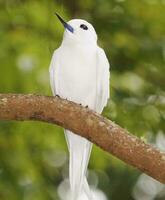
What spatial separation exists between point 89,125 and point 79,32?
33 centimetres

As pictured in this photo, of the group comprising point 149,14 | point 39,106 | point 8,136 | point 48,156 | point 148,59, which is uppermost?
point 39,106

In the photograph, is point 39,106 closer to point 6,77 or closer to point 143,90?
point 6,77

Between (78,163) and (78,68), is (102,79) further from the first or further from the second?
(78,163)

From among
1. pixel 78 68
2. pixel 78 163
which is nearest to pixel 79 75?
pixel 78 68

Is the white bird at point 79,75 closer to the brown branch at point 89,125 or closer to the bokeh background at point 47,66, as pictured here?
the brown branch at point 89,125

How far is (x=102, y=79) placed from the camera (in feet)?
8.59

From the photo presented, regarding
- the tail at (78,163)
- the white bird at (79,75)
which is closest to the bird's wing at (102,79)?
the white bird at (79,75)

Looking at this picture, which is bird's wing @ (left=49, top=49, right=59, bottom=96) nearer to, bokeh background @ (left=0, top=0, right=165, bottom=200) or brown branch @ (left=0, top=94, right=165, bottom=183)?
brown branch @ (left=0, top=94, right=165, bottom=183)

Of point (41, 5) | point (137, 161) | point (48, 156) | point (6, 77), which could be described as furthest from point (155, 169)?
point (48, 156)

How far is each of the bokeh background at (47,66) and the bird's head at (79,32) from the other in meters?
A: 0.96

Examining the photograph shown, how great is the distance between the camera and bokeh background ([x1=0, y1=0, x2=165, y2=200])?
3.64 metres

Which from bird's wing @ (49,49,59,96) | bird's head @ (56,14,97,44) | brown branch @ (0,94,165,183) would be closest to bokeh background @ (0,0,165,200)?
bird's wing @ (49,49,59,96)

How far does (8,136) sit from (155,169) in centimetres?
158

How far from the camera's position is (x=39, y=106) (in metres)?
2.43
